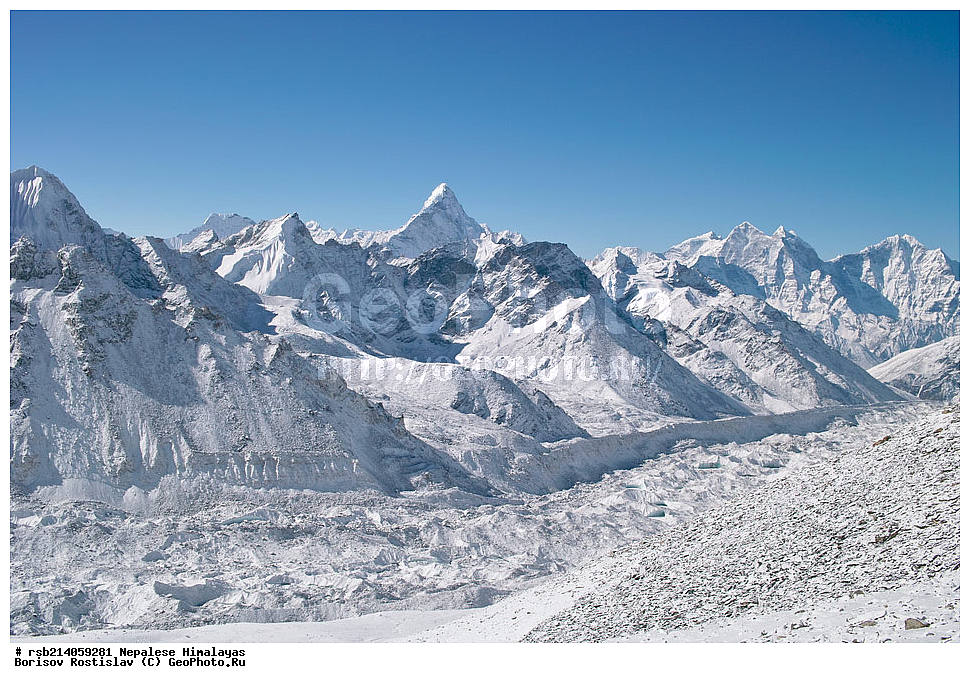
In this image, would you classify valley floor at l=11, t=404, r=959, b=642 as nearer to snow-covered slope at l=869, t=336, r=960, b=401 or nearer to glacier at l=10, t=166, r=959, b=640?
glacier at l=10, t=166, r=959, b=640

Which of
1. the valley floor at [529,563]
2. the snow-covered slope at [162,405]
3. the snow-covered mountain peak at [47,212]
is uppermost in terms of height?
the snow-covered mountain peak at [47,212]

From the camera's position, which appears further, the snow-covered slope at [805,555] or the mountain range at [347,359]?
the mountain range at [347,359]

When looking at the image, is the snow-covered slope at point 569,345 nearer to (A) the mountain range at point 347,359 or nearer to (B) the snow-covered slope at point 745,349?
(A) the mountain range at point 347,359

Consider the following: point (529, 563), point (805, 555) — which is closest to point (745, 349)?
point (529, 563)

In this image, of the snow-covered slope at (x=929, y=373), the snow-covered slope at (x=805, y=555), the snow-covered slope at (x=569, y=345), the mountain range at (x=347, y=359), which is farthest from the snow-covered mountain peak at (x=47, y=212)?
the snow-covered slope at (x=929, y=373)

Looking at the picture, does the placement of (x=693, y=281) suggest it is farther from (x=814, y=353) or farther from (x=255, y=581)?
(x=255, y=581)

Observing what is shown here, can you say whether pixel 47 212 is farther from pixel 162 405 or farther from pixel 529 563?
pixel 529 563

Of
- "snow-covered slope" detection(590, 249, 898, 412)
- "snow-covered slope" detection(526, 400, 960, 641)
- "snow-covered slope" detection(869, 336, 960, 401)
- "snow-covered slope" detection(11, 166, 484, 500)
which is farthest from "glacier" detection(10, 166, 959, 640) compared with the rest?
"snow-covered slope" detection(869, 336, 960, 401)

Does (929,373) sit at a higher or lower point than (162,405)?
higher
